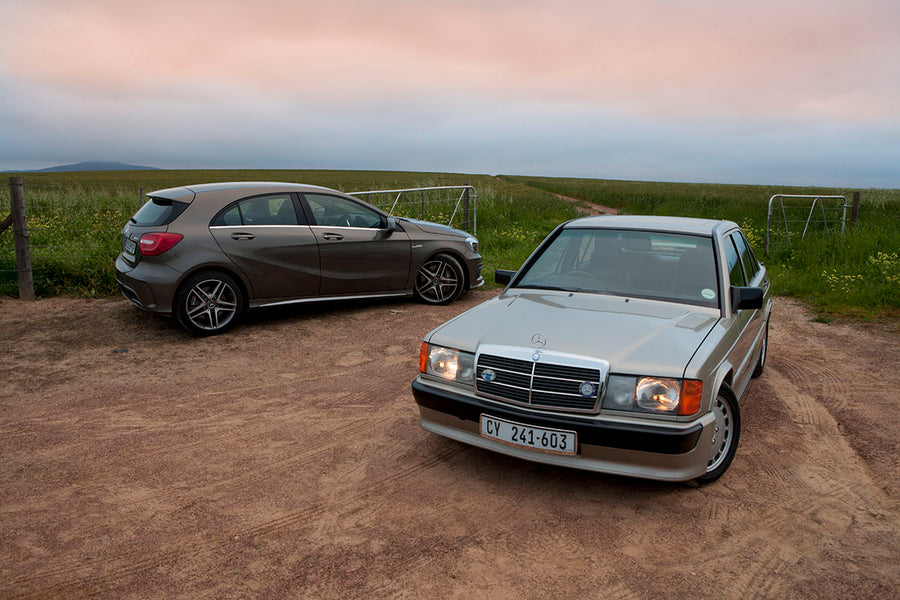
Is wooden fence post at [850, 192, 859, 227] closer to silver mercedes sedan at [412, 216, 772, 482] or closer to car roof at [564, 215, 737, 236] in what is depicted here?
car roof at [564, 215, 737, 236]

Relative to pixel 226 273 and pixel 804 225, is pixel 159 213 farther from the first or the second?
pixel 804 225

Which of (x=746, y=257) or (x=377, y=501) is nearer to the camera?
(x=377, y=501)

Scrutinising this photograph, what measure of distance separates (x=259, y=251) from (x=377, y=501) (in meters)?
4.46

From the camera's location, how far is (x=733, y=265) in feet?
16.2

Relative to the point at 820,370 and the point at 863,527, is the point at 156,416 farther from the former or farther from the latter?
the point at 820,370

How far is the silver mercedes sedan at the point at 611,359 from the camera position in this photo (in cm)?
348

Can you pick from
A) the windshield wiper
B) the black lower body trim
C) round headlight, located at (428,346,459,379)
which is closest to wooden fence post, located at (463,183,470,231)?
the windshield wiper

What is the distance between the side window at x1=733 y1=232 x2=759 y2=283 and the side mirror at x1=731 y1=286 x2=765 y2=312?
1.11 meters

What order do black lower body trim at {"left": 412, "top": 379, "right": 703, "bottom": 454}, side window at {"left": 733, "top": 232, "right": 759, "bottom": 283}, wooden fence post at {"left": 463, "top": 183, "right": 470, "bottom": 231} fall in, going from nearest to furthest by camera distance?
black lower body trim at {"left": 412, "top": 379, "right": 703, "bottom": 454} → side window at {"left": 733, "top": 232, "right": 759, "bottom": 283} → wooden fence post at {"left": 463, "top": 183, "right": 470, "bottom": 231}

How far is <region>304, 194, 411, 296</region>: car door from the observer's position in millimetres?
8008

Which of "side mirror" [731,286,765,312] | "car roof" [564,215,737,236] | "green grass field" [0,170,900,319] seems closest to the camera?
"side mirror" [731,286,765,312]

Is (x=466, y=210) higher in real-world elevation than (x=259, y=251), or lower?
higher

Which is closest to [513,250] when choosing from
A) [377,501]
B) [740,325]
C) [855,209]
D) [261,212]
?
[261,212]

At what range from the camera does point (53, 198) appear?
731 inches
